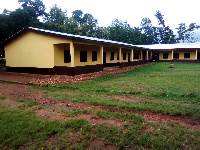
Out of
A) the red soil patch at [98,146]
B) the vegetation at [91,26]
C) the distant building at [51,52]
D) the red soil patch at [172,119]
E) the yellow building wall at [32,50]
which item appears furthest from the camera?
the vegetation at [91,26]

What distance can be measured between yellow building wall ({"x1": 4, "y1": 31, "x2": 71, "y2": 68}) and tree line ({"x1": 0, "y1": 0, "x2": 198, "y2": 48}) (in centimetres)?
646

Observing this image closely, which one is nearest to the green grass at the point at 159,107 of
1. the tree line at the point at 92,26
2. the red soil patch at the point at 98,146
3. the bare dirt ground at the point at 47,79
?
the red soil patch at the point at 98,146

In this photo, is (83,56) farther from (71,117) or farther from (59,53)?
(71,117)

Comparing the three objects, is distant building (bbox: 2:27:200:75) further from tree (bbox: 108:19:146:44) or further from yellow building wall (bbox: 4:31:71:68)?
tree (bbox: 108:19:146:44)

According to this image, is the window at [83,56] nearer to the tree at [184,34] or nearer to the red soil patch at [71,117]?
the red soil patch at [71,117]

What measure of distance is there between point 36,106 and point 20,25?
75.8 feet

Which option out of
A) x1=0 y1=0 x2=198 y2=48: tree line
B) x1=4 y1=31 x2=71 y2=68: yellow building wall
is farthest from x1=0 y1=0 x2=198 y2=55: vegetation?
x1=4 y1=31 x2=71 y2=68: yellow building wall

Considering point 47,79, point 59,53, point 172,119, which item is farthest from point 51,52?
point 172,119

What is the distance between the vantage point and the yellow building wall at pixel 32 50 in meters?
15.4

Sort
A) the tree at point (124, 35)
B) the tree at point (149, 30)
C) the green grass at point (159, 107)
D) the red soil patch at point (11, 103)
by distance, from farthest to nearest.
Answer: the tree at point (149, 30) → the tree at point (124, 35) → the red soil patch at point (11, 103) → the green grass at point (159, 107)

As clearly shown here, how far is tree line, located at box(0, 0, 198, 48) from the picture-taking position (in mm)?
27041

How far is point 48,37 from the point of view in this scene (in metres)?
15.4

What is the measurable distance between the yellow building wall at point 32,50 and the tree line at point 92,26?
21.2ft

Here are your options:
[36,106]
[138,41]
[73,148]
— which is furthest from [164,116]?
[138,41]
